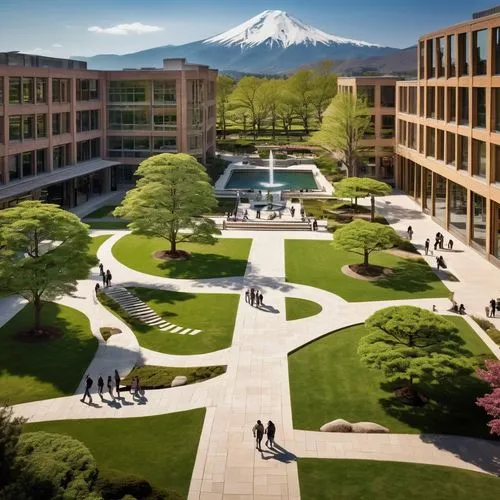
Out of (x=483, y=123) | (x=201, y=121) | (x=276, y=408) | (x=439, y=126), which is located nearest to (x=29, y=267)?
(x=276, y=408)

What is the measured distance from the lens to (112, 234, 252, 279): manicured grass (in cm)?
5216

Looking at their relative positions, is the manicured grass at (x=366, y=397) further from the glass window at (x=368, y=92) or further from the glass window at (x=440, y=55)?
the glass window at (x=368, y=92)

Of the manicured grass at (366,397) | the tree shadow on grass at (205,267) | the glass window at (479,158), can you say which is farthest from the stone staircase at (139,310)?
the glass window at (479,158)

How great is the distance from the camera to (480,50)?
178ft

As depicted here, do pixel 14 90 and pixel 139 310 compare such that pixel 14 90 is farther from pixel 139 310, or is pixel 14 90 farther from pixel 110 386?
pixel 110 386

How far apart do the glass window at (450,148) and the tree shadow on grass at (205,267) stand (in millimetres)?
25688

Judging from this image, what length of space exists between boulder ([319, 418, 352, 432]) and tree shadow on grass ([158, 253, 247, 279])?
2486 centimetres

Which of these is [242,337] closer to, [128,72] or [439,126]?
[439,126]

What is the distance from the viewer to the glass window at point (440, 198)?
68894mm

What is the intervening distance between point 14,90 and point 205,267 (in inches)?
1166

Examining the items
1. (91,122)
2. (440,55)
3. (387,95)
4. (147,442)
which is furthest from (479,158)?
(91,122)

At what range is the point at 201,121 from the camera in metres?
93.6

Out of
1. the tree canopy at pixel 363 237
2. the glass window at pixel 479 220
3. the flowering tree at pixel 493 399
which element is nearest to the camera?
the flowering tree at pixel 493 399

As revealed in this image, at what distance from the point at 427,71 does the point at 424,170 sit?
11.8 meters
